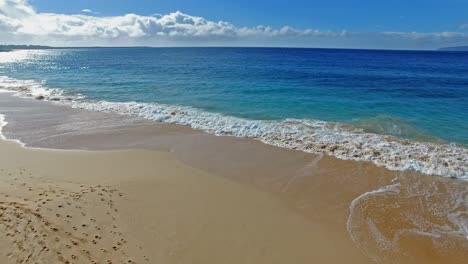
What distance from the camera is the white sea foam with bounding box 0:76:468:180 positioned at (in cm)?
1075

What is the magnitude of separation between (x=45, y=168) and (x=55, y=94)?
1716 cm

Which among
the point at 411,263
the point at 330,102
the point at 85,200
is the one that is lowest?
the point at 411,263

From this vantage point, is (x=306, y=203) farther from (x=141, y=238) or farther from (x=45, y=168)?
(x=45, y=168)

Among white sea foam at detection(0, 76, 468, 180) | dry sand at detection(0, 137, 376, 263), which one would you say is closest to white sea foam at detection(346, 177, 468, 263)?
dry sand at detection(0, 137, 376, 263)

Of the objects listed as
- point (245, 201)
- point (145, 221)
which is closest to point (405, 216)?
point (245, 201)

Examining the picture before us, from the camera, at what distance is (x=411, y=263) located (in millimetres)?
6031

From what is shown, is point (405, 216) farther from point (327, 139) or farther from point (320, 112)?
point (320, 112)

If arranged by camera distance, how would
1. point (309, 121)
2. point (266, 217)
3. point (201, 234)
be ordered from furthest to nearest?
point (309, 121)
point (266, 217)
point (201, 234)

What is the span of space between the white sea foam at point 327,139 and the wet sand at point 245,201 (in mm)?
756

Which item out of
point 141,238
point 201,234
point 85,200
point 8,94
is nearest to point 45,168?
point 85,200

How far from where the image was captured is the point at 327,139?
43.0ft

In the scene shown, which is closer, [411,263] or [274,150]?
[411,263]

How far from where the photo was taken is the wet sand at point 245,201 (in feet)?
20.5

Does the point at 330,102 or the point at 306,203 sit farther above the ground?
the point at 330,102
